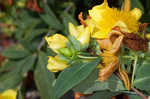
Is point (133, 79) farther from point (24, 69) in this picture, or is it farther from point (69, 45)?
point (24, 69)

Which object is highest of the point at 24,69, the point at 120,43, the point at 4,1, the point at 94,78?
the point at 4,1

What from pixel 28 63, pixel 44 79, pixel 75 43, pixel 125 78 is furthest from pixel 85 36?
pixel 28 63

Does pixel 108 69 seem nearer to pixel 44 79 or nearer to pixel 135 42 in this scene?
pixel 135 42

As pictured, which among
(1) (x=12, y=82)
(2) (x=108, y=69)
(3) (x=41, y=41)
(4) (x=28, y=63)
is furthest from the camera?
(3) (x=41, y=41)

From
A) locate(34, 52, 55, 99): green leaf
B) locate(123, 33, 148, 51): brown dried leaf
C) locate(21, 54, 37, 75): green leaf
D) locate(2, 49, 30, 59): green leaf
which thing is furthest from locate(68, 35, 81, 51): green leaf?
locate(2, 49, 30, 59): green leaf

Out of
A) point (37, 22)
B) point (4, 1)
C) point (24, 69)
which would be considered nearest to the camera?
point (24, 69)

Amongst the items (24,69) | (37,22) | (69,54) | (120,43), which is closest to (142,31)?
(120,43)

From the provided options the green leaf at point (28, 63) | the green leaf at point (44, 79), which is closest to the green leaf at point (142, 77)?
the green leaf at point (44, 79)

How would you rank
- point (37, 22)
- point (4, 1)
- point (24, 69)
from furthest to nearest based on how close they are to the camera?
point (4, 1) < point (37, 22) < point (24, 69)
